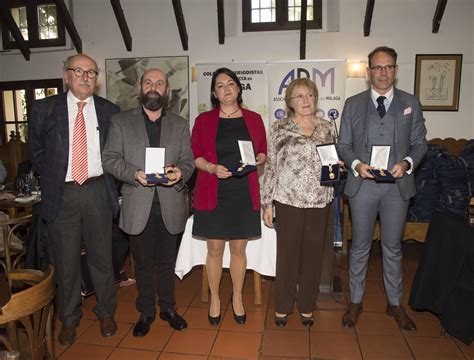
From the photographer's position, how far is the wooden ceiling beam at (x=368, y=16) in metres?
5.08

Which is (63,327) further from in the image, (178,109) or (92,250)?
(178,109)

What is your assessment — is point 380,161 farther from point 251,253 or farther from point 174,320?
point 174,320

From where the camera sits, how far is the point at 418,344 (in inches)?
99.3

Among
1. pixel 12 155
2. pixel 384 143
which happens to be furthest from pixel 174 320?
pixel 12 155

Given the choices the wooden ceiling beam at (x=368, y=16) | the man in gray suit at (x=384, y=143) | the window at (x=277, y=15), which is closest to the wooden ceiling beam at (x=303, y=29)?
the window at (x=277, y=15)

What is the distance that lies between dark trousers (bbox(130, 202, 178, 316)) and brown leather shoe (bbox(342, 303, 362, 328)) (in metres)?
1.20

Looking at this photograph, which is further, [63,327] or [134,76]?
[134,76]

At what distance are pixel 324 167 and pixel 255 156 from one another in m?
0.44

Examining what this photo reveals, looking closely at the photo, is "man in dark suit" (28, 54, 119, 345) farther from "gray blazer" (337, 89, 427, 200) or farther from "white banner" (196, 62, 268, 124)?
"white banner" (196, 62, 268, 124)

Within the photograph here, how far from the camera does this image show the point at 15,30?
19.6 ft

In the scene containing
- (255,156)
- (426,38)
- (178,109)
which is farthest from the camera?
(178,109)

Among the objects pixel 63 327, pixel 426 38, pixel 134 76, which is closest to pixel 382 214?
pixel 63 327

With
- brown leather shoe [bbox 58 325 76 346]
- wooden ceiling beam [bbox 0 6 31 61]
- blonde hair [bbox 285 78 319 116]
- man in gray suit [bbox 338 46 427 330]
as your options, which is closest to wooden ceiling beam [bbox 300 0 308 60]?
man in gray suit [bbox 338 46 427 330]

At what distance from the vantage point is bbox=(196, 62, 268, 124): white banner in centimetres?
552
